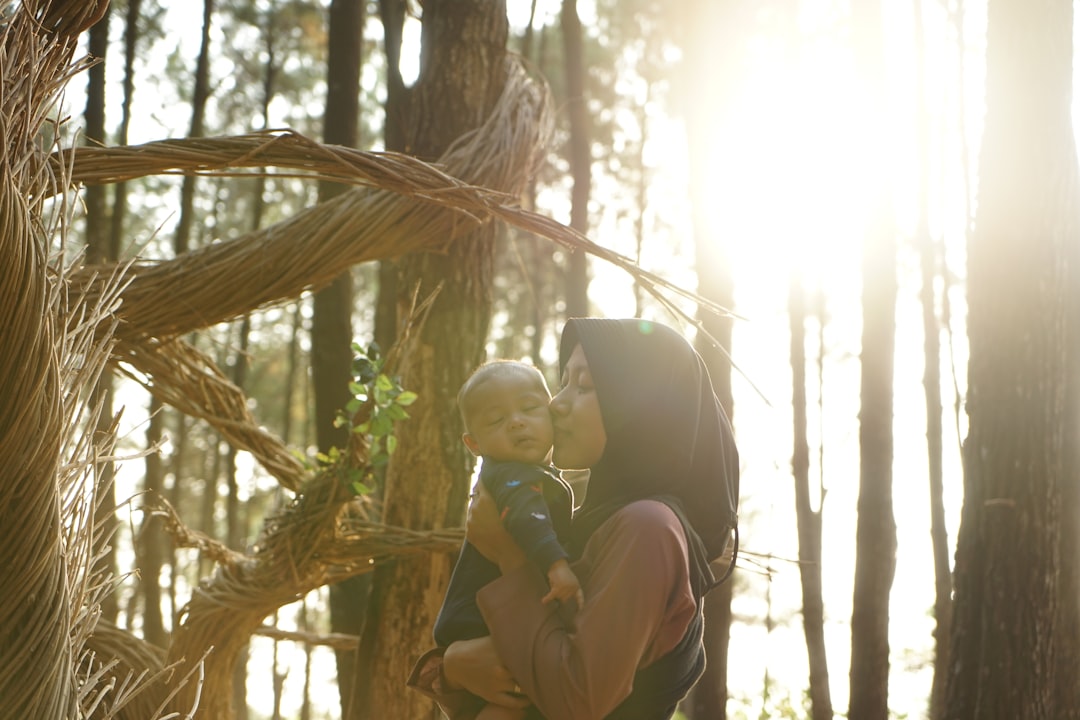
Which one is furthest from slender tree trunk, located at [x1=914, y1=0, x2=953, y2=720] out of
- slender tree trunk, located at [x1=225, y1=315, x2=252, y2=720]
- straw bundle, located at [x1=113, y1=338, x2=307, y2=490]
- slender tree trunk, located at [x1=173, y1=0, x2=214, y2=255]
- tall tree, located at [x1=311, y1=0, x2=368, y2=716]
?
straw bundle, located at [x1=113, y1=338, x2=307, y2=490]

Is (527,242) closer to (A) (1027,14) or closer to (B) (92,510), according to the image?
(A) (1027,14)

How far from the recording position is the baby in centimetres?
203

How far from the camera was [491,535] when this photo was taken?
80.8 inches

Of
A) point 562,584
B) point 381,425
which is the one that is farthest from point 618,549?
point 381,425

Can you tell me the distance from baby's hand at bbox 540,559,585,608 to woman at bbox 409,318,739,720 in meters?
0.03

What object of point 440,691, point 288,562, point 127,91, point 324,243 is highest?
point 127,91

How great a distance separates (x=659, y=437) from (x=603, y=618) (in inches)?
14.2

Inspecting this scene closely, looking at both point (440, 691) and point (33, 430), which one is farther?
point (440, 691)

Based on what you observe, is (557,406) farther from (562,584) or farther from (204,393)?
(204,393)

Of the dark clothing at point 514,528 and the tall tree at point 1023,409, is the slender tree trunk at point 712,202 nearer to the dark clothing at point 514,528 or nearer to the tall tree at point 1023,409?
the tall tree at point 1023,409

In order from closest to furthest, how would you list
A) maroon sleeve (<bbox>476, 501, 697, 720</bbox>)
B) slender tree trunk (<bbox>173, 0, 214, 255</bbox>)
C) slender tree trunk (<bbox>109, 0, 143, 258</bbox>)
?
maroon sleeve (<bbox>476, 501, 697, 720</bbox>), slender tree trunk (<bbox>109, 0, 143, 258</bbox>), slender tree trunk (<bbox>173, 0, 214, 255</bbox>)

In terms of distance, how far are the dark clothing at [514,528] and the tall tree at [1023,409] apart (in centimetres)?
350

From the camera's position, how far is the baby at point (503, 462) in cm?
203

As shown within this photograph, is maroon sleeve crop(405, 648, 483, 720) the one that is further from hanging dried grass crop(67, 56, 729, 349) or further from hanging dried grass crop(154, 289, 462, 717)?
hanging dried grass crop(67, 56, 729, 349)
